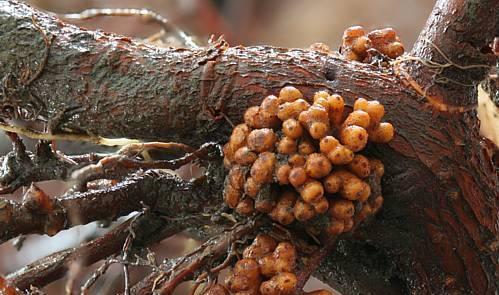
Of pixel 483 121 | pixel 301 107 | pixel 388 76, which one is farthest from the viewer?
pixel 483 121

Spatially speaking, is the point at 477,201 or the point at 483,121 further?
the point at 483,121

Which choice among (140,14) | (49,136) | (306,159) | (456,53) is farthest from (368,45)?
(140,14)

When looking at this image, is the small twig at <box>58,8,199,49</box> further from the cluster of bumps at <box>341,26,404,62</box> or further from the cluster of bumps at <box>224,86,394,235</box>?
the cluster of bumps at <box>224,86,394,235</box>

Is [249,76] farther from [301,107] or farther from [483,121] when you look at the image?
[483,121]

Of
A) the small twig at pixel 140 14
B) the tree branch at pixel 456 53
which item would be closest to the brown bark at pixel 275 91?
the tree branch at pixel 456 53

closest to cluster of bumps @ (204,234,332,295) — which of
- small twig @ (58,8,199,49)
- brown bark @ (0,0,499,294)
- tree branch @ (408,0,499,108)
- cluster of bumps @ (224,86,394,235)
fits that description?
cluster of bumps @ (224,86,394,235)

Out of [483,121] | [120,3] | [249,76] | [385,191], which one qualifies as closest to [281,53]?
[249,76]

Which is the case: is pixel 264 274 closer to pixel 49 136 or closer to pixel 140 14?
pixel 49 136
